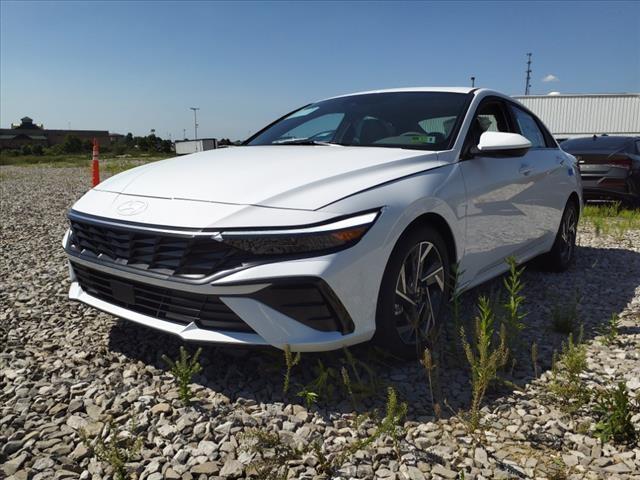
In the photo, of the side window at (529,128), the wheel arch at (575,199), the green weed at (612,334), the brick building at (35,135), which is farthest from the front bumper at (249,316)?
the brick building at (35,135)

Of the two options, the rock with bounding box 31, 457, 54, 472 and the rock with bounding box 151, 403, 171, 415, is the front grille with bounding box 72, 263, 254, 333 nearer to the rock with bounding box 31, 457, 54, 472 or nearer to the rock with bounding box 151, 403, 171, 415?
the rock with bounding box 151, 403, 171, 415

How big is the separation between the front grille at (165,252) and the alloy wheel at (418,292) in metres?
0.88

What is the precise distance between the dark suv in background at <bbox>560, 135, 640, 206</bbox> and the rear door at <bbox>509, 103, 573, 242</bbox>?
427 cm

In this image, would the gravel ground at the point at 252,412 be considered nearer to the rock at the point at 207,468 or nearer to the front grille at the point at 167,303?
the rock at the point at 207,468

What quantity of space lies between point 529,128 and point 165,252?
3456mm

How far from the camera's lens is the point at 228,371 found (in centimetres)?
284

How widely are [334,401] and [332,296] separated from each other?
55 cm

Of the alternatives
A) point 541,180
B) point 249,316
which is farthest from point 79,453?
point 541,180

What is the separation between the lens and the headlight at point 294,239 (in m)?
2.32

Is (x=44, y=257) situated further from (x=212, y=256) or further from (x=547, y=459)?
(x=547, y=459)

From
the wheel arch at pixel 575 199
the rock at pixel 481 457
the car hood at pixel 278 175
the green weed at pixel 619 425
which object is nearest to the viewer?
the rock at pixel 481 457

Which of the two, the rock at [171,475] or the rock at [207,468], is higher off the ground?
the rock at [207,468]

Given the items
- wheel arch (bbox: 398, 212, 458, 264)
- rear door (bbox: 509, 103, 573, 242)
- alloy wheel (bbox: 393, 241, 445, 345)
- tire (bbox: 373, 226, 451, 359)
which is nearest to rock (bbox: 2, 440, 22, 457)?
tire (bbox: 373, 226, 451, 359)

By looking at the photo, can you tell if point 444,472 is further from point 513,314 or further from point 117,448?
point 117,448
